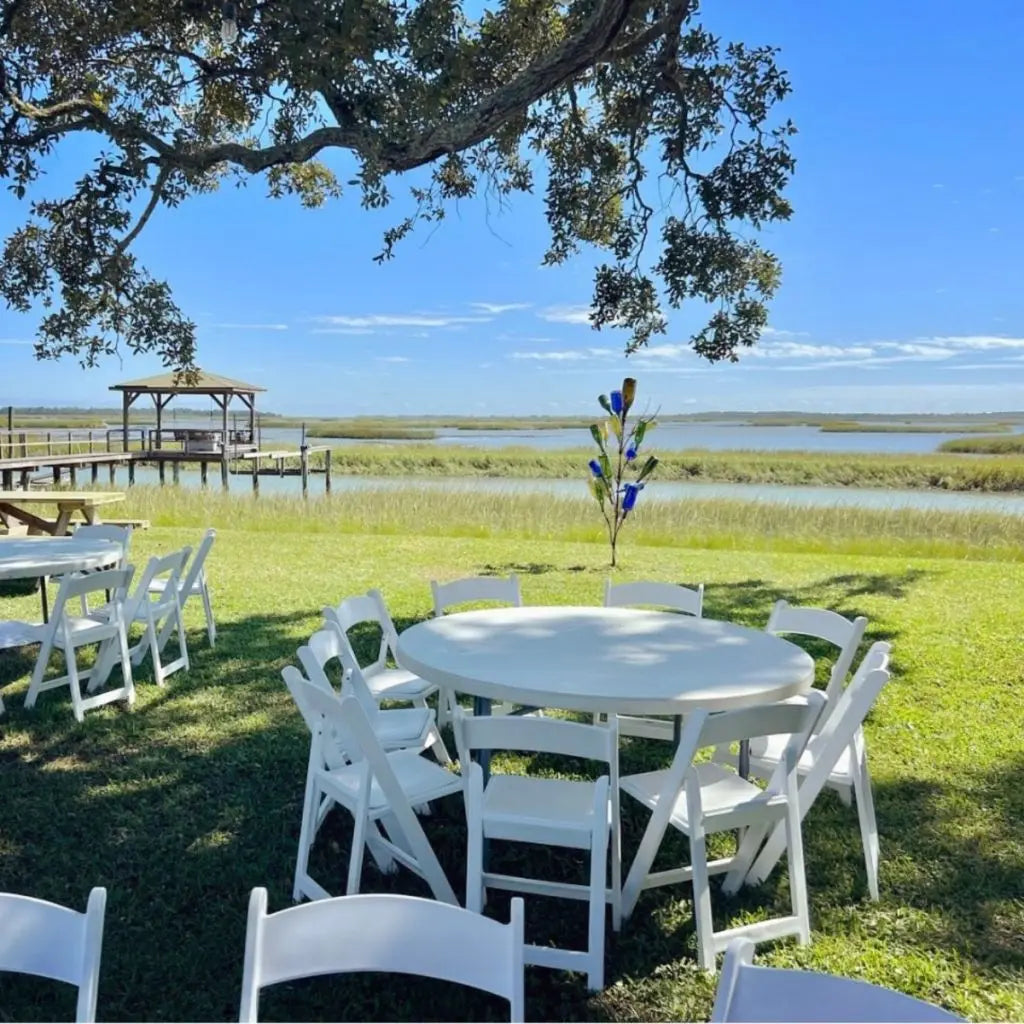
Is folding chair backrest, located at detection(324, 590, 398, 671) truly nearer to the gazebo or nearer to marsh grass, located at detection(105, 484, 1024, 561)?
marsh grass, located at detection(105, 484, 1024, 561)

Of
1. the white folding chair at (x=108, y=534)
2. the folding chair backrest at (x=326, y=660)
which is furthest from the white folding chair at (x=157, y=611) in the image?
the folding chair backrest at (x=326, y=660)

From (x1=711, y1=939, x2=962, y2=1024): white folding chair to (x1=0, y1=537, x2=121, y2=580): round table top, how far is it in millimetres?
4472

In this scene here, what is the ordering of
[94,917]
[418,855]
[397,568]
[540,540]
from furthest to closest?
1. [540,540]
2. [397,568]
3. [418,855]
4. [94,917]

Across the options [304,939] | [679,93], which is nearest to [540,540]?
[679,93]

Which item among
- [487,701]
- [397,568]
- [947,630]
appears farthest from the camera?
[397,568]

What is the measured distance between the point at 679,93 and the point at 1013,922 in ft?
18.0

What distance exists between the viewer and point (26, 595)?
7371 millimetres

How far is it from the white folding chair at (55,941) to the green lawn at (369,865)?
3.58 ft

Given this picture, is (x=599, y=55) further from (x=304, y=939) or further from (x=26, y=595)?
(x=26, y=595)

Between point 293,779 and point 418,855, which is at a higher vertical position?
point 418,855

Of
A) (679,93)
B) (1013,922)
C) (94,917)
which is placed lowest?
(1013,922)

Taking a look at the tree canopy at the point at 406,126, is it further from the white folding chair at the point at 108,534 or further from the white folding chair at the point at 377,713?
the white folding chair at the point at 377,713

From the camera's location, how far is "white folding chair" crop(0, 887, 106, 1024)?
1.27 metres

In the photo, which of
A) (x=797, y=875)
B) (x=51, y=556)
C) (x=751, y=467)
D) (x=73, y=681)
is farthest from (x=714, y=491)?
(x=797, y=875)
